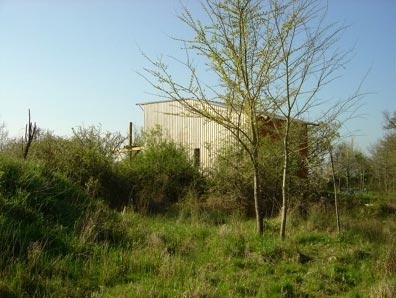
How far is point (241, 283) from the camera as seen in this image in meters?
7.13

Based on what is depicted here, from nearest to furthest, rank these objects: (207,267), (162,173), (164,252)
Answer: (207,267) → (164,252) → (162,173)

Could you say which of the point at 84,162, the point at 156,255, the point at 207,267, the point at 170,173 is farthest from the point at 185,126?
the point at 207,267

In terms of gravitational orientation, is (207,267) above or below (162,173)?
below

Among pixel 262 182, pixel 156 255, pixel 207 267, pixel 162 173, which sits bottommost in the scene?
pixel 207 267

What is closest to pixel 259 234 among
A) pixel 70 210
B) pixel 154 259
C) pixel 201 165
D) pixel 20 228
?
pixel 154 259

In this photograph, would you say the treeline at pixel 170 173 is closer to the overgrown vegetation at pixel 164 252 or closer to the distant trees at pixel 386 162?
the overgrown vegetation at pixel 164 252

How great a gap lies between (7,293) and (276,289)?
369 centimetres

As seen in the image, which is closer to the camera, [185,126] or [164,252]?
[164,252]

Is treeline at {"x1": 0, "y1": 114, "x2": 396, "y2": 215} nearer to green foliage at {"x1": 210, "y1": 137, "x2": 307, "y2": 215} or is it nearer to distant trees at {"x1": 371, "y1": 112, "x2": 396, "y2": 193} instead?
green foliage at {"x1": 210, "y1": 137, "x2": 307, "y2": 215}

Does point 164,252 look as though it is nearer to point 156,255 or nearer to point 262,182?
point 156,255

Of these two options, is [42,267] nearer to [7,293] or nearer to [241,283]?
[7,293]

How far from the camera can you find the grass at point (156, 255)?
6648 millimetres

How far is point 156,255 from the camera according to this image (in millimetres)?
8305

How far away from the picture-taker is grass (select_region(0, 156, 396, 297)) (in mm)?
6648
